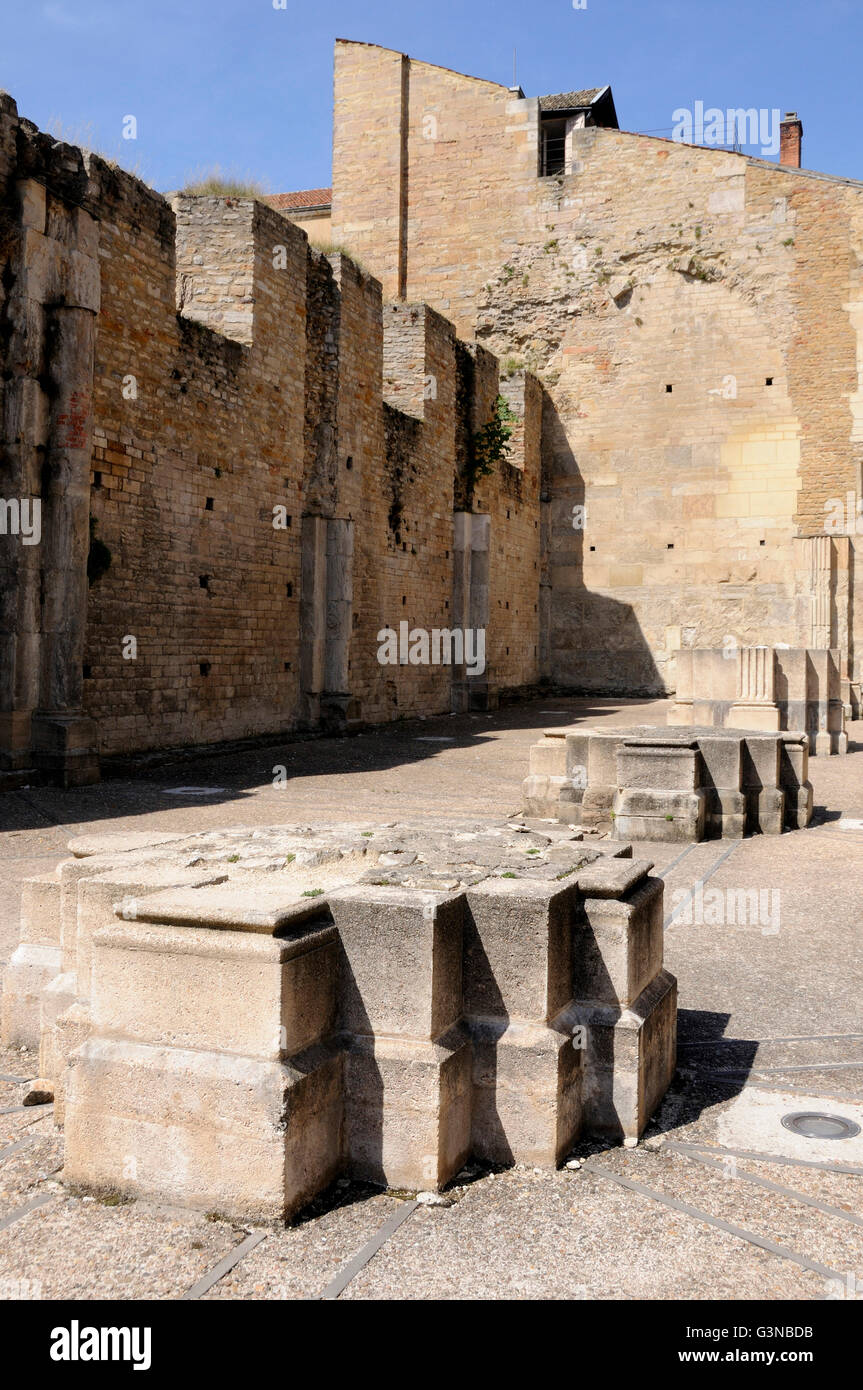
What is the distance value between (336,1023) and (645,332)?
2213cm

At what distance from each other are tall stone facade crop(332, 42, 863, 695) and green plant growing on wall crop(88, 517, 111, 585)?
12073 mm

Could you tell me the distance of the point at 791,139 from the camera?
27438 mm

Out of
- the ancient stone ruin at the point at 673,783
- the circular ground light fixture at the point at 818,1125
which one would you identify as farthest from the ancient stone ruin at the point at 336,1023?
the ancient stone ruin at the point at 673,783

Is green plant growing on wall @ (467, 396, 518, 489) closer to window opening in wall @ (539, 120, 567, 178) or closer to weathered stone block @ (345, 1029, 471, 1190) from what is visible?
window opening in wall @ (539, 120, 567, 178)

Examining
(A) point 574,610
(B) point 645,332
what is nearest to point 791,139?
(B) point 645,332

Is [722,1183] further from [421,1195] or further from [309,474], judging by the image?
[309,474]

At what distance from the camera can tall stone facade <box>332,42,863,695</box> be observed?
69.1ft

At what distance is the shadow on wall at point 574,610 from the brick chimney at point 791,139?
1006 centimetres

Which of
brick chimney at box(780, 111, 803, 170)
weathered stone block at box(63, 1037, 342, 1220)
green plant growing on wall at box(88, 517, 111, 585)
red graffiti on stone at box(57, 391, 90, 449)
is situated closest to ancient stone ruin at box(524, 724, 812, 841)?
green plant growing on wall at box(88, 517, 111, 585)

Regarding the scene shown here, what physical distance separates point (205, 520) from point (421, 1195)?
1063 cm

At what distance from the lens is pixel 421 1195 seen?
8.73ft

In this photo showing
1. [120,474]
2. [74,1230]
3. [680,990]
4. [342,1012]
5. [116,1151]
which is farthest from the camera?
[120,474]

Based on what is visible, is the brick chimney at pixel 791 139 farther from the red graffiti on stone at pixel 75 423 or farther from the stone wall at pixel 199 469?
the red graffiti on stone at pixel 75 423
